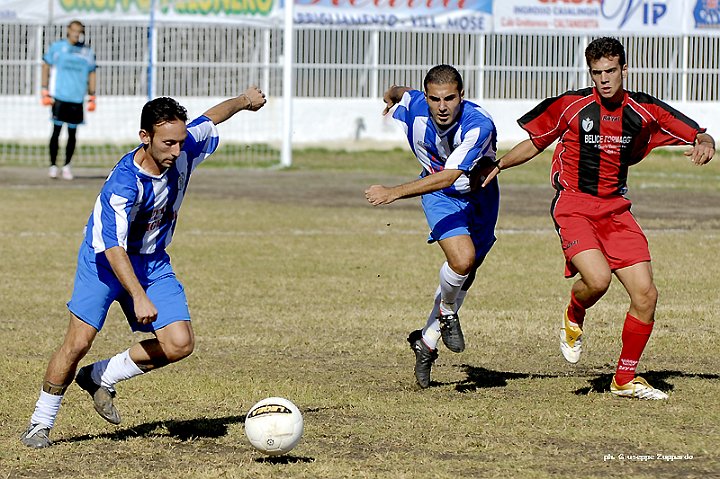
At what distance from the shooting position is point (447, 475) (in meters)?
5.84

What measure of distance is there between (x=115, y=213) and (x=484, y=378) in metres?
2.95

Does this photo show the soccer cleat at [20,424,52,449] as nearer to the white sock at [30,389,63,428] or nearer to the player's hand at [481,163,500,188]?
the white sock at [30,389,63,428]

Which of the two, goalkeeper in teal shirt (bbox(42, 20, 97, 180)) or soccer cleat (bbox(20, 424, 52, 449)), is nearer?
soccer cleat (bbox(20, 424, 52, 449))

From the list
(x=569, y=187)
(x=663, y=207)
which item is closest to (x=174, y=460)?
(x=569, y=187)

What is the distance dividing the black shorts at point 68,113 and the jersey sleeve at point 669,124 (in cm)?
1644

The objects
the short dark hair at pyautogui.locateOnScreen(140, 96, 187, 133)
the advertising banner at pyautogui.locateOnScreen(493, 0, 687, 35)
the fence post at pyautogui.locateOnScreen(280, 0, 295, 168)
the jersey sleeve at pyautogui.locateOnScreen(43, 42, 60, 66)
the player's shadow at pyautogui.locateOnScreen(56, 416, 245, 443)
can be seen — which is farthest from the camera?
the advertising banner at pyautogui.locateOnScreen(493, 0, 687, 35)

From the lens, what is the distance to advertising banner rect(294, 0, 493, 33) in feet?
102

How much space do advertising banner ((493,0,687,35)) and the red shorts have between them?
24.6 m

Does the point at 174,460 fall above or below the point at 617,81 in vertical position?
below

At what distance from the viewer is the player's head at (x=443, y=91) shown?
7793 mm

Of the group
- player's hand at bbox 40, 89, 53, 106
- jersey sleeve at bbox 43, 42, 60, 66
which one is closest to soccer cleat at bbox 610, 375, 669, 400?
jersey sleeve at bbox 43, 42, 60, 66

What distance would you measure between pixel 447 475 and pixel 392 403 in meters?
1.63

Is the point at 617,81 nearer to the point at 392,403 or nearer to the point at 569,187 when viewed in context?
the point at 569,187

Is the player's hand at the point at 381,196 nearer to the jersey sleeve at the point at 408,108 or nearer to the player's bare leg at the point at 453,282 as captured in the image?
the player's bare leg at the point at 453,282
